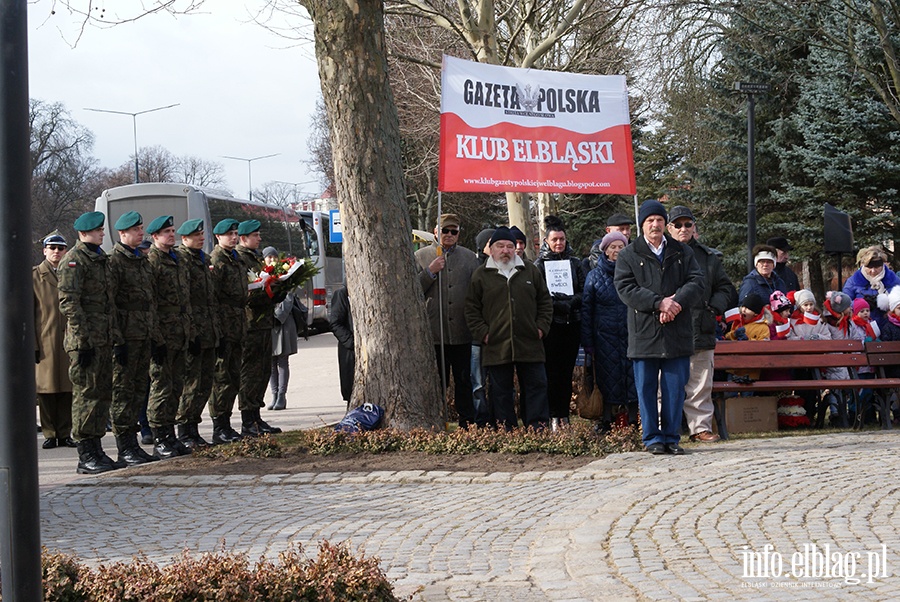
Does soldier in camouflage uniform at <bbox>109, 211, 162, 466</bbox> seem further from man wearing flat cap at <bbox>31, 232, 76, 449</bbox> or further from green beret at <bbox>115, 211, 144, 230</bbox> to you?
man wearing flat cap at <bbox>31, 232, 76, 449</bbox>

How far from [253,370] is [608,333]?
3618 millimetres

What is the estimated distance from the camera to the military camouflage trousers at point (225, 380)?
1118 centimetres

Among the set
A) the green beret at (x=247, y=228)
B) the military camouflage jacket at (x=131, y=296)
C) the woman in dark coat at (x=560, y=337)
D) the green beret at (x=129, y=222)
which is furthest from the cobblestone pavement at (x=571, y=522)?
the green beret at (x=247, y=228)

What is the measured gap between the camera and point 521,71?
37.3 ft

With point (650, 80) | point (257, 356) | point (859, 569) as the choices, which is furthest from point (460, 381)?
point (650, 80)

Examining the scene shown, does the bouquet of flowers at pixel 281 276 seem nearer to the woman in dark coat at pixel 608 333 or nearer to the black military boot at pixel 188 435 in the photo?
the black military boot at pixel 188 435

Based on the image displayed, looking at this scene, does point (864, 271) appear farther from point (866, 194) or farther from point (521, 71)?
point (866, 194)

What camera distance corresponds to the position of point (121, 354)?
9.80 m

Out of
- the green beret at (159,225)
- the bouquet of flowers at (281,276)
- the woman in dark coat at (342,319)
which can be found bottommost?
the woman in dark coat at (342,319)

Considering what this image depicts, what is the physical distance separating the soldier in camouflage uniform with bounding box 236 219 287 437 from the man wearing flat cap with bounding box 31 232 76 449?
1.80 meters

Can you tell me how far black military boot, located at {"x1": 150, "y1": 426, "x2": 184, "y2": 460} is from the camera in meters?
10.3

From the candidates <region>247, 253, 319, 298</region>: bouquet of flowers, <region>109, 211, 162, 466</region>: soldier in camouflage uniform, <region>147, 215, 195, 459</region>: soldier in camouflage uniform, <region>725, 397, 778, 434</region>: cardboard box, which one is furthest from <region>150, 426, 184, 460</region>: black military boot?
<region>725, 397, 778, 434</region>: cardboard box

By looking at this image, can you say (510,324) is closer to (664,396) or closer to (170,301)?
(664,396)

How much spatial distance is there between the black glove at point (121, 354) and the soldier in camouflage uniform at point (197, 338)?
847 millimetres
